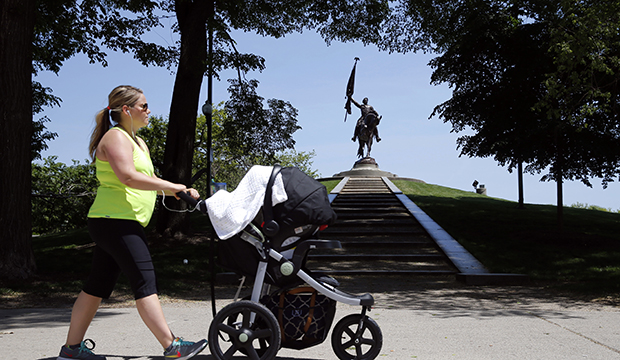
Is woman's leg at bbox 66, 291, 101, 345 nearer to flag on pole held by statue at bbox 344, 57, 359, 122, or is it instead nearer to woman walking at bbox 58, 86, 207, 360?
woman walking at bbox 58, 86, 207, 360

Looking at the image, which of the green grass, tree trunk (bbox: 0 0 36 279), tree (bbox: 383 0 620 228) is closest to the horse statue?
the green grass

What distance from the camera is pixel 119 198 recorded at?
342 centimetres

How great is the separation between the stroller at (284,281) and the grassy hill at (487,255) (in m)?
4.81

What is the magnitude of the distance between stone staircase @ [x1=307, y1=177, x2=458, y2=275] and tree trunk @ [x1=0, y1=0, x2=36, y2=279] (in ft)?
17.3

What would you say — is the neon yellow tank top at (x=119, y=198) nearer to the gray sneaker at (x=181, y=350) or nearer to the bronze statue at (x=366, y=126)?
the gray sneaker at (x=181, y=350)

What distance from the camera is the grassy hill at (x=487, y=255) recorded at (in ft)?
27.3

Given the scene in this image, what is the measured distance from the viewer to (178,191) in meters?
3.44

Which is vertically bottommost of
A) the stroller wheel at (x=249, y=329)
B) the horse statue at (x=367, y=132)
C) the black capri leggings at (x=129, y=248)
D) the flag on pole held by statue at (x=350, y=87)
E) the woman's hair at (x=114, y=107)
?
the stroller wheel at (x=249, y=329)

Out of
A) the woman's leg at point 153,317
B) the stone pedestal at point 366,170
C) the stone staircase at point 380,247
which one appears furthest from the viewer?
the stone pedestal at point 366,170

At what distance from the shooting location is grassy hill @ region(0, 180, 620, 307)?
8.31m

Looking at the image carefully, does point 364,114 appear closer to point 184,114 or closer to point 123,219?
point 184,114

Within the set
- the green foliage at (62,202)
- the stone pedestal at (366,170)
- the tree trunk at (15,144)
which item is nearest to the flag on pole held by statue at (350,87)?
the stone pedestal at (366,170)

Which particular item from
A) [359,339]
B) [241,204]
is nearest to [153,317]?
[241,204]

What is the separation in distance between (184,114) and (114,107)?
9491 mm
